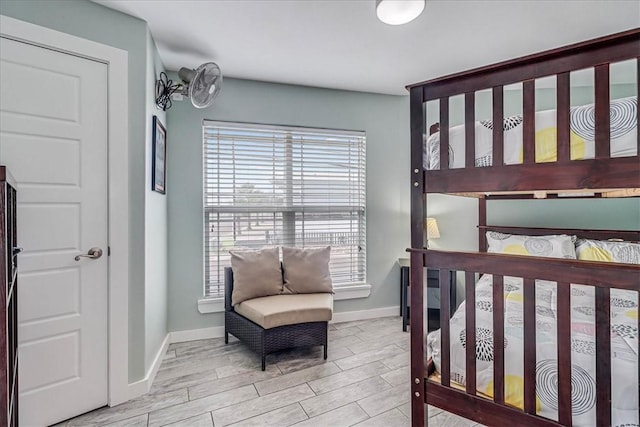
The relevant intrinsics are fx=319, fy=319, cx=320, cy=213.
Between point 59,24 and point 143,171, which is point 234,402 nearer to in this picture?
point 143,171

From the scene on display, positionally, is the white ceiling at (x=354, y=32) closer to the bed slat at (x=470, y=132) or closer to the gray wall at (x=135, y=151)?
the gray wall at (x=135, y=151)

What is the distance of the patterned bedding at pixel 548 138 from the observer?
104cm

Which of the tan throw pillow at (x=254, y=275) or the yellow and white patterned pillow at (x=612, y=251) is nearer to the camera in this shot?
the yellow and white patterned pillow at (x=612, y=251)

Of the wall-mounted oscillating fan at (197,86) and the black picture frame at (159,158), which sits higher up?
the wall-mounted oscillating fan at (197,86)

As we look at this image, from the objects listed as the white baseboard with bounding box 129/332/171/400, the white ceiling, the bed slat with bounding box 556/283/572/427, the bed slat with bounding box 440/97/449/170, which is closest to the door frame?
the white baseboard with bounding box 129/332/171/400

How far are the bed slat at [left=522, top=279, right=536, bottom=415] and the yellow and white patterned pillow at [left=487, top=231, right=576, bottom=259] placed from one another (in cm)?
139

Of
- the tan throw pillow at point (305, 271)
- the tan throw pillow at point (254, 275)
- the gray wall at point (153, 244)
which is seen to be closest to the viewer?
the gray wall at point (153, 244)

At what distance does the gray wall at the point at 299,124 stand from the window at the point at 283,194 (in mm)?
95

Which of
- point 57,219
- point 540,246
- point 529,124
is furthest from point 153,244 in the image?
point 540,246

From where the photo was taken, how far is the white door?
1678 millimetres

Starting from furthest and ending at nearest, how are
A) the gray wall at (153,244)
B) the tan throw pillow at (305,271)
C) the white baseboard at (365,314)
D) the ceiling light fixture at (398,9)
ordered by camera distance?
the white baseboard at (365,314)
the tan throw pillow at (305,271)
the gray wall at (153,244)
the ceiling light fixture at (398,9)

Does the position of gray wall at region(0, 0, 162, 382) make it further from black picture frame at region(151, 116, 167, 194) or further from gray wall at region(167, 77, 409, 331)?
gray wall at region(167, 77, 409, 331)

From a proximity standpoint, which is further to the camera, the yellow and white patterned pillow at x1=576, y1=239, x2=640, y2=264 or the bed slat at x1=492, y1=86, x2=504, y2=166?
the yellow and white patterned pillow at x1=576, y1=239, x2=640, y2=264

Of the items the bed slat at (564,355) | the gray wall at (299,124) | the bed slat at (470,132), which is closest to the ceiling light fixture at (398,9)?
the bed slat at (470,132)
